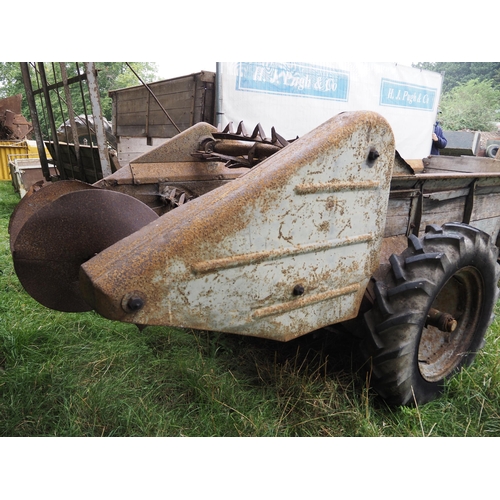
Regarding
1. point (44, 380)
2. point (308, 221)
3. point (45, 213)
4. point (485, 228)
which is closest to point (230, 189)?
point (308, 221)

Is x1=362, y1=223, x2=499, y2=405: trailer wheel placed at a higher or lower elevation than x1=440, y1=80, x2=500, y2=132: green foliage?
lower

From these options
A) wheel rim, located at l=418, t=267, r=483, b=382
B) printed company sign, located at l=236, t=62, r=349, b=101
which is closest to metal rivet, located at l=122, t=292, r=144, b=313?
wheel rim, located at l=418, t=267, r=483, b=382

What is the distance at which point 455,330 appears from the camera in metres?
2.36

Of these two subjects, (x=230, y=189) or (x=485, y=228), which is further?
(x=485, y=228)

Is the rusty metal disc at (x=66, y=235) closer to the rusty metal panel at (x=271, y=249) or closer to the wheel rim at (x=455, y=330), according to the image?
the rusty metal panel at (x=271, y=249)

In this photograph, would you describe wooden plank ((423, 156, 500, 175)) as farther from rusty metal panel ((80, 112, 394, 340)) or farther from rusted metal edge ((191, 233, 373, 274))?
rusted metal edge ((191, 233, 373, 274))

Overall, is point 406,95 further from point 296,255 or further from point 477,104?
point 296,255

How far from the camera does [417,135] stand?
6.52 meters

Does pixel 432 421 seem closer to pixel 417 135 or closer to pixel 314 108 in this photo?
pixel 314 108

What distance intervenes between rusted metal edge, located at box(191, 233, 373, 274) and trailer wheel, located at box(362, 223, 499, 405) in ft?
1.07

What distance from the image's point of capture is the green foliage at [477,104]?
260cm

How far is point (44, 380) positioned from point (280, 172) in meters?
1.59

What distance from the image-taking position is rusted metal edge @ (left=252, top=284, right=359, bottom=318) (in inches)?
60.7

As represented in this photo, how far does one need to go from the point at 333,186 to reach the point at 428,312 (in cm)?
84
